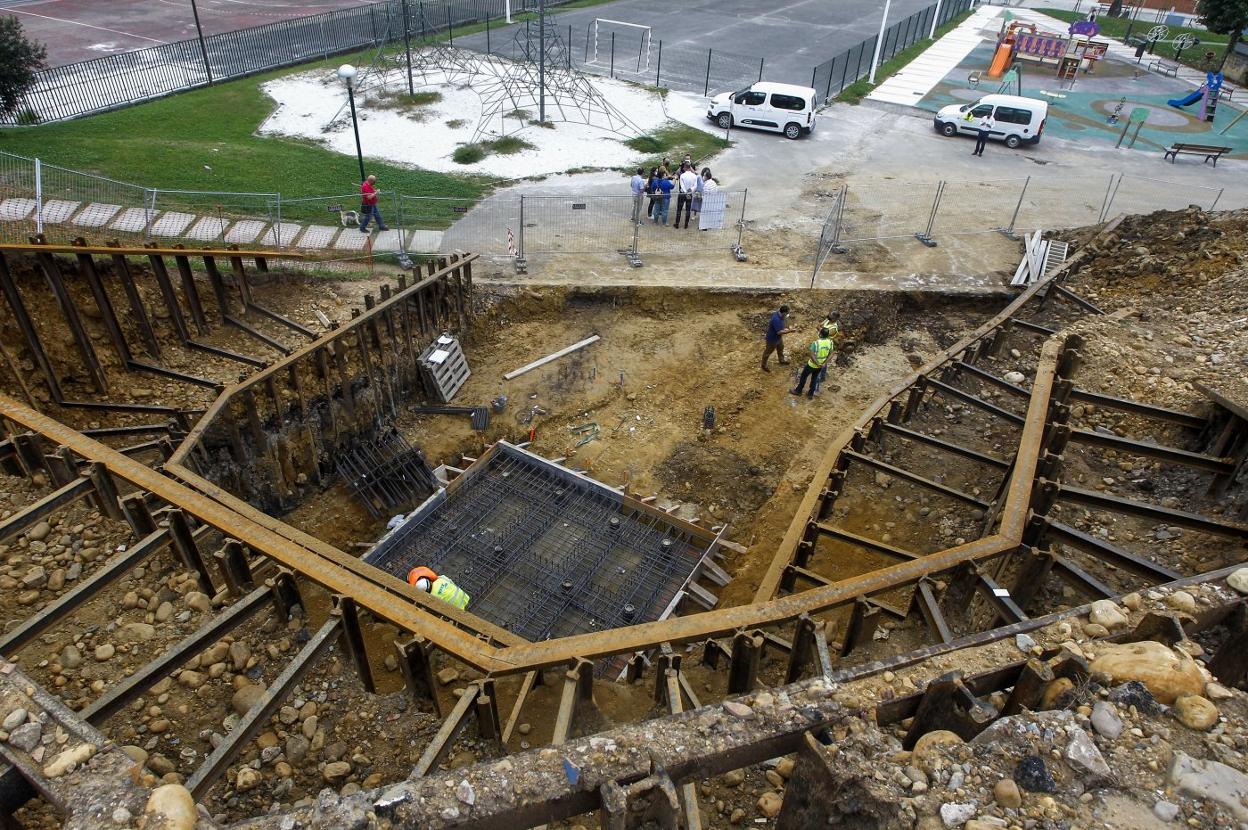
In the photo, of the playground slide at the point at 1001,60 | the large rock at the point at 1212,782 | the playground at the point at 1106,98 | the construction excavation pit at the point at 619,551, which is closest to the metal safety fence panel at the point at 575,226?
the construction excavation pit at the point at 619,551

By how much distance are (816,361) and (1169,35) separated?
4834cm

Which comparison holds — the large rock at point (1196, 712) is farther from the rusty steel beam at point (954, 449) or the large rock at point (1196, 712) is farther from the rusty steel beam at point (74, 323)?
the rusty steel beam at point (74, 323)

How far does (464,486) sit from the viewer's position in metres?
11.5

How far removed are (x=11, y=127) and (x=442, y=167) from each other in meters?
10.8

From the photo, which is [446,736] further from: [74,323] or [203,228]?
[203,228]

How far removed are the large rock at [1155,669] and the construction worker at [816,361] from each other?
781cm

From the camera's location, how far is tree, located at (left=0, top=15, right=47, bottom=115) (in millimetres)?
17297

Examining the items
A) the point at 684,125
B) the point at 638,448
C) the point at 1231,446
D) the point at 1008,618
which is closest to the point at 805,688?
the point at 1008,618

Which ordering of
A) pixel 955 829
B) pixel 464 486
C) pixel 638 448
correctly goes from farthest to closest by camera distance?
pixel 638 448
pixel 464 486
pixel 955 829

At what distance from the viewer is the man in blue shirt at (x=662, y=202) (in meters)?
17.1

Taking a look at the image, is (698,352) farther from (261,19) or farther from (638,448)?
(261,19)

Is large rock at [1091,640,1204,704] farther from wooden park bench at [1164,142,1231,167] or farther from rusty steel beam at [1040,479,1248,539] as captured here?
wooden park bench at [1164,142,1231,167]

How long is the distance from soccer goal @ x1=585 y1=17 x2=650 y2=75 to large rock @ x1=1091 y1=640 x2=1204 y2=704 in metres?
30.2

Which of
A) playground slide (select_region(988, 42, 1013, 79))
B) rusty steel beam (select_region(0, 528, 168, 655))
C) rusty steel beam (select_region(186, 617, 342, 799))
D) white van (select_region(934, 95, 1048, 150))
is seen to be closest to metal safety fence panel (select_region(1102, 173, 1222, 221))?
white van (select_region(934, 95, 1048, 150))
